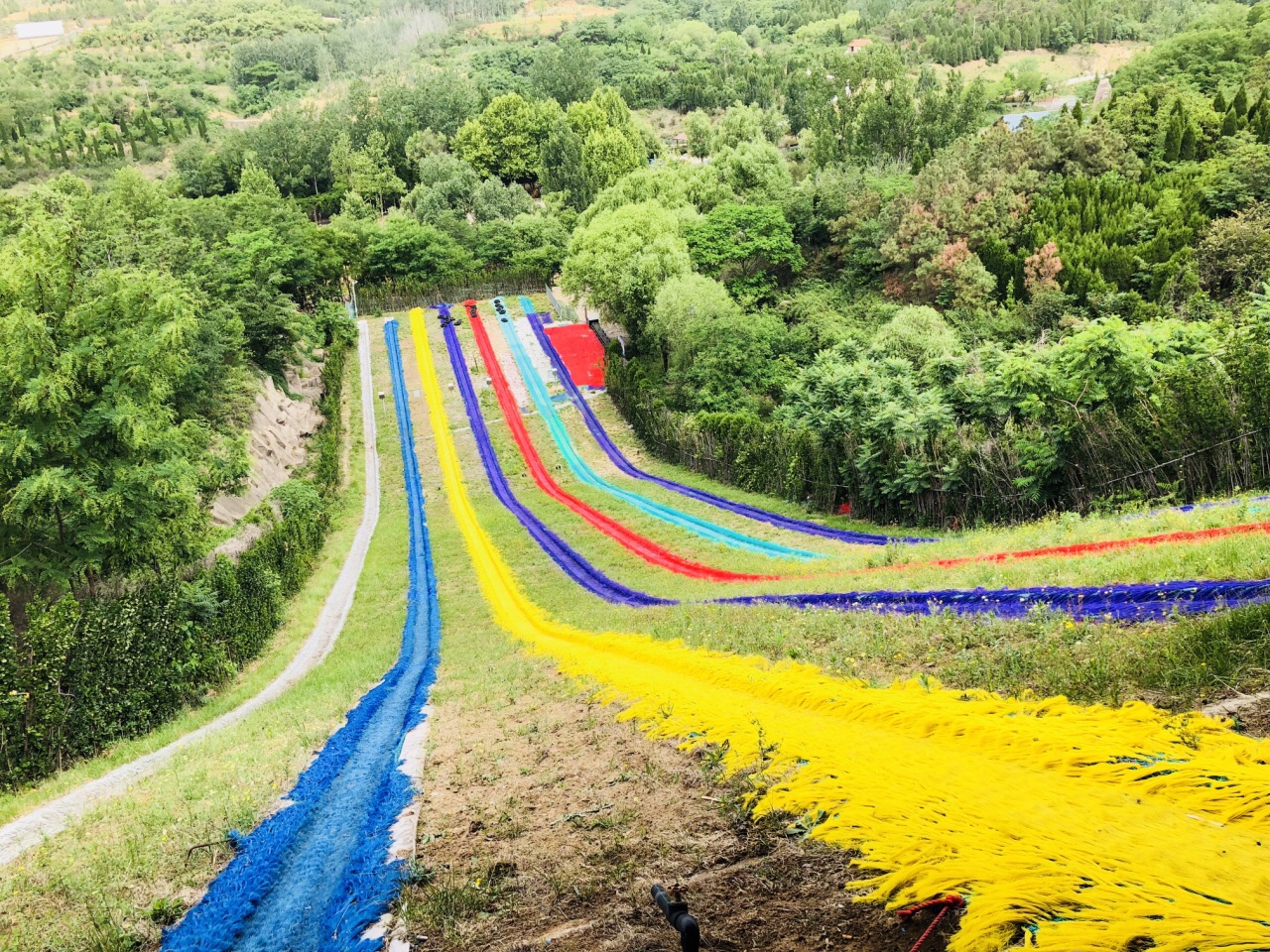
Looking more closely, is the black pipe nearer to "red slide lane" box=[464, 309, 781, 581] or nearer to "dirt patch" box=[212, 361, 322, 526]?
"red slide lane" box=[464, 309, 781, 581]

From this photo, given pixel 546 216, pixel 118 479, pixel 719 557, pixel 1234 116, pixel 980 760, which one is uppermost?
pixel 546 216

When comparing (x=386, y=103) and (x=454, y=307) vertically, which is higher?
(x=386, y=103)

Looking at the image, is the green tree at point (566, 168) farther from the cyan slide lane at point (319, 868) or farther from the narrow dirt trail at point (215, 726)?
the cyan slide lane at point (319, 868)

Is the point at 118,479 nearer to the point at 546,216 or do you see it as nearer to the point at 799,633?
the point at 799,633

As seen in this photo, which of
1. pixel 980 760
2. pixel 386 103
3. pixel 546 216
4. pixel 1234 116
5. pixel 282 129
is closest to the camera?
pixel 980 760

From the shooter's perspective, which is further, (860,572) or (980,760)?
(860,572)

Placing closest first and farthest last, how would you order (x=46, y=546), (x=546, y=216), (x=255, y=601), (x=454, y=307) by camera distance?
(x=46, y=546) → (x=255, y=601) → (x=454, y=307) → (x=546, y=216)

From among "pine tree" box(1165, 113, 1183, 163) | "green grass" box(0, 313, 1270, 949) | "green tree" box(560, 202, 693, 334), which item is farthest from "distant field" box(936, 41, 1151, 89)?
"green grass" box(0, 313, 1270, 949)

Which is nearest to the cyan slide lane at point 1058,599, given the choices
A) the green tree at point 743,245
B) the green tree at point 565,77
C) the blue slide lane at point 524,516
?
the blue slide lane at point 524,516

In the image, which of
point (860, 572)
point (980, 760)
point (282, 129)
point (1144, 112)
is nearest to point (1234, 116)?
point (1144, 112)
